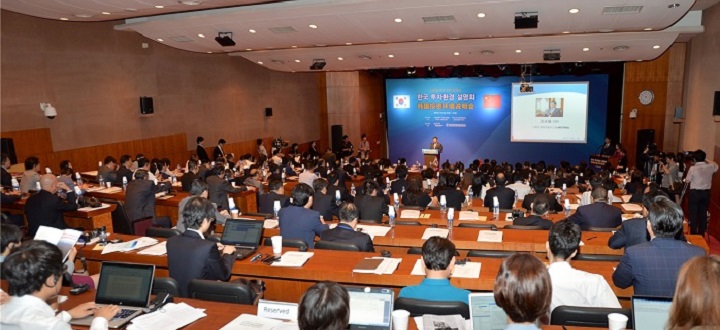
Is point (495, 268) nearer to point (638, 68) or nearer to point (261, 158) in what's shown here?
point (261, 158)

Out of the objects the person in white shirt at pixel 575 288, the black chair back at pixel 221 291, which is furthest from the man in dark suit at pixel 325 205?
the person in white shirt at pixel 575 288

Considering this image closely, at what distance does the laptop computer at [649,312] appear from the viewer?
276cm

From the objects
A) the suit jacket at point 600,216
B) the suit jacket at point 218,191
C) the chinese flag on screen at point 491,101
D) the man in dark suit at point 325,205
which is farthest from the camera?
the chinese flag on screen at point 491,101

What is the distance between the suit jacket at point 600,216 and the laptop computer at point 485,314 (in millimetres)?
3620

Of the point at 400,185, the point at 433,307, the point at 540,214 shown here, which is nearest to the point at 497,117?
the point at 400,185

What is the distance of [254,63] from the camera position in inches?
696

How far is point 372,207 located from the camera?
22.1 feet

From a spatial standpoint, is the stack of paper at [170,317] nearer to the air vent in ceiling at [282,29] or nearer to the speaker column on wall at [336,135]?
the air vent in ceiling at [282,29]

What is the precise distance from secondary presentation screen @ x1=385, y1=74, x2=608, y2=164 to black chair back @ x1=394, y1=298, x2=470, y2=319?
1574 centimetres

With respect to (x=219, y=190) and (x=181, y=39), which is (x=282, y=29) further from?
(x=219, y=190)

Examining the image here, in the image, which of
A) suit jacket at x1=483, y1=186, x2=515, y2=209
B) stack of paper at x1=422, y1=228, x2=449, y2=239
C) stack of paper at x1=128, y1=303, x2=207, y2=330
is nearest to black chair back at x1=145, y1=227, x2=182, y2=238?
stack of paper at x1=128, y1=303, x2=207, y2=330

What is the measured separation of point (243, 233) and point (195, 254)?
1.07 metres

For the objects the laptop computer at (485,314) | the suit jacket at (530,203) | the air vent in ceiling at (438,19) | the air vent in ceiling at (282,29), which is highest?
the air vent in ceiling at (282,29)

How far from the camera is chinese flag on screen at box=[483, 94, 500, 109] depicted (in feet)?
60.7
